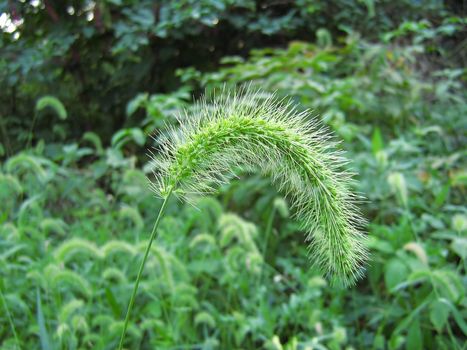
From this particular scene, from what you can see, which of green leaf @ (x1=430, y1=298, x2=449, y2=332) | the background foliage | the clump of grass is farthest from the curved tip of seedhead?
green leaf @ (x1=430, y1=298, x2=449, y2=332)

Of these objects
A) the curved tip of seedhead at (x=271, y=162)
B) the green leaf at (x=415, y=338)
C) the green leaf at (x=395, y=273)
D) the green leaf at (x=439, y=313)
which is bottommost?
the green leaf at (x=415, y=338)

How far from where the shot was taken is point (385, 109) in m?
3.71

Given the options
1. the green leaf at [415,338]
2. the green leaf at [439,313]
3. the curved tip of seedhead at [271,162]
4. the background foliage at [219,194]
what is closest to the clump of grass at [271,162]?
the curved tip of seedhead at [271,162]

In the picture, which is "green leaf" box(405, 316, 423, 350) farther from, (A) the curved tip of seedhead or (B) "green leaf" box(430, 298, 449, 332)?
(A) the curved tip of seedhead

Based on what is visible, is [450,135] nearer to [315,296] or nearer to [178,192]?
[315,296]

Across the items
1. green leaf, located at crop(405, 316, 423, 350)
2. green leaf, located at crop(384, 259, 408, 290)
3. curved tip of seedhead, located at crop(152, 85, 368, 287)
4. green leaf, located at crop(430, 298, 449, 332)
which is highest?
curved tip of seedhead, located at crop(152, 85, 368, 287)

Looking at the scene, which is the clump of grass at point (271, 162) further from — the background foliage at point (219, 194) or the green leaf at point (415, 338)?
the green leaf at point (415, 338)

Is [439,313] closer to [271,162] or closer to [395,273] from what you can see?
[395,273]

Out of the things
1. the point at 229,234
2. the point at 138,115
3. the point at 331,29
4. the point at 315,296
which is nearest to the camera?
the point at 229,234

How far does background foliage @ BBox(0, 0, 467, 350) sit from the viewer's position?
219 centimetres

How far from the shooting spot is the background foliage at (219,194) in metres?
2.19

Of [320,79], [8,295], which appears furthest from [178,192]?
[320,79]

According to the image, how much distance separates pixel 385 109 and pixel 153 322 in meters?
2.43

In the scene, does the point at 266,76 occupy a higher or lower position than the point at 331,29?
higher
